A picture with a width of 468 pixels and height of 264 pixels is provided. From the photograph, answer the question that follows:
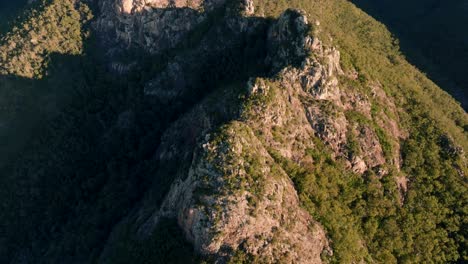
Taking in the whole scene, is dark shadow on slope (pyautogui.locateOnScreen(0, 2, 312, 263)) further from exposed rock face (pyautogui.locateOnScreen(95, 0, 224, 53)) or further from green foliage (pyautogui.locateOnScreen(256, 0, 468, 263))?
green foliage (pyautogui.locateOnScreen(256, 0, 468, 263))

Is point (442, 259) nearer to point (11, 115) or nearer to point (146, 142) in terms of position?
point (146, 142)

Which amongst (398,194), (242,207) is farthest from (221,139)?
(398,194)

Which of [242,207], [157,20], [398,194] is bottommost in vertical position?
[398,194]

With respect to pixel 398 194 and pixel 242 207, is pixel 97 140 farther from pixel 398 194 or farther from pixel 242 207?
pixel 398 194

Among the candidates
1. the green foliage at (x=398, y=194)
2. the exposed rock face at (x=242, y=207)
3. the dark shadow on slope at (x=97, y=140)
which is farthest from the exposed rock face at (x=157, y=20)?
the exposed rock face at (x=242, y=207)

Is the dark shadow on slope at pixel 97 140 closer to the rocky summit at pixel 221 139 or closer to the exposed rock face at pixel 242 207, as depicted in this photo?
the rocky summit at pixel 221 139

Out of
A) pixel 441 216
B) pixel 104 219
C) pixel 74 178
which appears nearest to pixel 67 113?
pixel 74 178

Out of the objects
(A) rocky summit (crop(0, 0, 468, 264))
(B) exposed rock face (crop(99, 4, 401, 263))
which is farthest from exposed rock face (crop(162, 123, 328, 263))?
(A) rocky summit (crop(0, 0, 468, 264))
